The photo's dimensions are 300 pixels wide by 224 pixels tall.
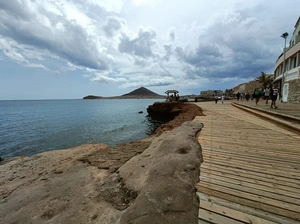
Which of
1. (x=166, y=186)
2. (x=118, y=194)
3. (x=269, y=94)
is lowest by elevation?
(x=118, y=194)

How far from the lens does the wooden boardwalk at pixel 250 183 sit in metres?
1.82

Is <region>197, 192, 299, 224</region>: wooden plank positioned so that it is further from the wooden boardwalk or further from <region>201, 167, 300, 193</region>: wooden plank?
<region>201, 167, 300, 193</region>: wooden plank

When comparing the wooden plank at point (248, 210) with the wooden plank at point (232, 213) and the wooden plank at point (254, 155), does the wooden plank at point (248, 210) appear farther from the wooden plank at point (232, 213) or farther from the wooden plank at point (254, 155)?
the wooden plank at point (254, 155)

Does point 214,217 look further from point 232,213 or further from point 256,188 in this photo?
point 256,188

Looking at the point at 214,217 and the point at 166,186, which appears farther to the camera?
the point at 166,186

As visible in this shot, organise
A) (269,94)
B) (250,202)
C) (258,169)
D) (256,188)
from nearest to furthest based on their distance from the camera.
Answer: (250,202)
(256,188)
(258,169)
(269,94)

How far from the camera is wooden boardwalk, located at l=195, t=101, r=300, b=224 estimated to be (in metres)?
1.82

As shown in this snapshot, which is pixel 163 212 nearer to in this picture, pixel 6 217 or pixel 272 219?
pixel 272 219

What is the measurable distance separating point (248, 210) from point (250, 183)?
0.72 meters

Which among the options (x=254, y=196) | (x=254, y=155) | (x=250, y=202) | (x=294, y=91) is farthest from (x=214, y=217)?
(x=294, y=91)

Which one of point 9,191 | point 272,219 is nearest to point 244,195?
point 272,219

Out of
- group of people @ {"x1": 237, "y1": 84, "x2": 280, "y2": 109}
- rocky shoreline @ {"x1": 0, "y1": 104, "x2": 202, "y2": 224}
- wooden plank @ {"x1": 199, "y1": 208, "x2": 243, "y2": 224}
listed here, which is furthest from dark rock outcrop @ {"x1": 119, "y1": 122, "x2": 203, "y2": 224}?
group of people @ {"x1": 237, "y1": 84, "x2": 280, "y2": 109}

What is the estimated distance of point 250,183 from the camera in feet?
8.07

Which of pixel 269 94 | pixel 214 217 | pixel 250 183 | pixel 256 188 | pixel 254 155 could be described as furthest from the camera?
pixel 269 94
